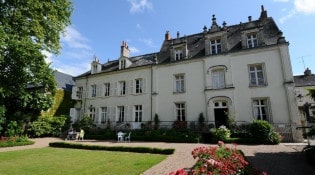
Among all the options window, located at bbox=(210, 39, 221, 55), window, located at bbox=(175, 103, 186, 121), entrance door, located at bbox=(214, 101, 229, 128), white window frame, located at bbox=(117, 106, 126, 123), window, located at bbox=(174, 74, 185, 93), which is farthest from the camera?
white window frame, located at bbox=(117, 106, 126, 123)

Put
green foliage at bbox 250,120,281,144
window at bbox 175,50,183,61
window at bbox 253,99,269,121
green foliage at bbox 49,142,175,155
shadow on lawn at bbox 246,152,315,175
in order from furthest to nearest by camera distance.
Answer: window at bbox 175,50,183,61 < window at bbox 253,99,269,121 < green foliage at bbox 250,120,281,144 < green foliage at bbox 49,142,175,155 < shadow on lawn at bbox 246,152,315,175

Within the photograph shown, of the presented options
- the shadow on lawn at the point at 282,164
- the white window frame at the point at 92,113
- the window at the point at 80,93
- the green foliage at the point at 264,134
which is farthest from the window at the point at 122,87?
the shadow on lawn at the point at 282,164

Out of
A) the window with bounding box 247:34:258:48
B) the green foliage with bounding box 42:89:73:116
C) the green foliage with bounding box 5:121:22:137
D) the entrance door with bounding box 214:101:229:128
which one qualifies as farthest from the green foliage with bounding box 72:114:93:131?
the window with bounding box 247:34:258:48

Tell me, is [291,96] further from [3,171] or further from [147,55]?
[3,171]

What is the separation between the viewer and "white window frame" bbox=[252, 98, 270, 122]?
47.9 ft

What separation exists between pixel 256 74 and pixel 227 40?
3.99 metres

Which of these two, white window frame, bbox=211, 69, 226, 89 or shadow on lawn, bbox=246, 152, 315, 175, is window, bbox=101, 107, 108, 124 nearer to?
white window frame, bbox=211, 69, 226, 89

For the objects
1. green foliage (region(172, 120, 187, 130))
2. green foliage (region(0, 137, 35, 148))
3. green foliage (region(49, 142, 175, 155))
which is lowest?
green foliage (region(49, 142, 175, 155))

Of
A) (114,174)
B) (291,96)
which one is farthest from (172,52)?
(114,174)

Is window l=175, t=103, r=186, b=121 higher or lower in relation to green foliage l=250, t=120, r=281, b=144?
higher

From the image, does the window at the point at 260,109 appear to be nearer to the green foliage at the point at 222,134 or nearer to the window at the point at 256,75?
the window at the point at 256,75

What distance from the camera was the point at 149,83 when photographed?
64.2 feet

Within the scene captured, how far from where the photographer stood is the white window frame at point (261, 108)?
47.9 ft

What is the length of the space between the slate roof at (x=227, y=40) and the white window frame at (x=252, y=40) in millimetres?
525
